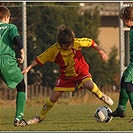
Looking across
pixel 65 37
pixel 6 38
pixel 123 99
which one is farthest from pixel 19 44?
pixel 123 99

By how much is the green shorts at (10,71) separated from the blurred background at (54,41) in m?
8.31

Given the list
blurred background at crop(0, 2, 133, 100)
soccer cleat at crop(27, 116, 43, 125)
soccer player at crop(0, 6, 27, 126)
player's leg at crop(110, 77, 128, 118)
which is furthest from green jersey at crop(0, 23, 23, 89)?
blurred background at crop(0, 2, 133, 100)

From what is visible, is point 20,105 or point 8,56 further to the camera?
point 20,105

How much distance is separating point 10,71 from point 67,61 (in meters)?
0.86

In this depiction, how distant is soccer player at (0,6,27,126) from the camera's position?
9492 mm

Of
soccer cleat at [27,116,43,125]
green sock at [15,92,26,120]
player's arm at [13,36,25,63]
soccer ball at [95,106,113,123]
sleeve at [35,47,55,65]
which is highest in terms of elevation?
player's arm at [13,36,25,63]

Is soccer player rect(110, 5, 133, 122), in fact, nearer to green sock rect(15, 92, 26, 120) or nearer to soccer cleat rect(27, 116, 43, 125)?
soccer cleat rect(27, 116, 43, 125)


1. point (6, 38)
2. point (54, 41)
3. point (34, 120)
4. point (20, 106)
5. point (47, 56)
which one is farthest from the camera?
point (54, 41)

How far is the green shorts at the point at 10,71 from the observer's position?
9555mm

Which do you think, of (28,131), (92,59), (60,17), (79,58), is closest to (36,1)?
(60,17)

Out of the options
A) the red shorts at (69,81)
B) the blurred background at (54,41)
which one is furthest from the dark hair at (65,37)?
the blurred background at (54,41)

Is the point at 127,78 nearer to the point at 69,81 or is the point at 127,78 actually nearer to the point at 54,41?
the point at 69,81

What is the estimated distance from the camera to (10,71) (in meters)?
9.59

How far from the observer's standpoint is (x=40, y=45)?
18703mm
